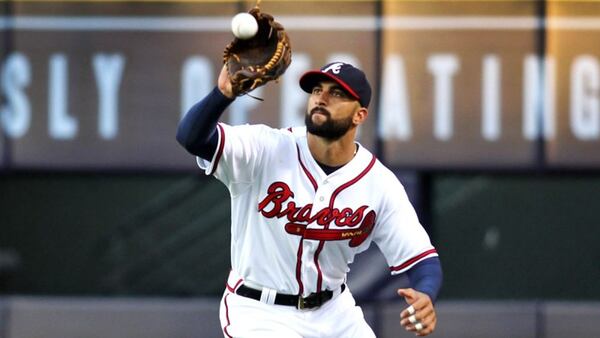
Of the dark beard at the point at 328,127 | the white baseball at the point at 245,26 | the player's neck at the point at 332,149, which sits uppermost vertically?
the white baseball at the point at 245,26

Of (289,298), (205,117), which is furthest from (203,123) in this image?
(289,298)

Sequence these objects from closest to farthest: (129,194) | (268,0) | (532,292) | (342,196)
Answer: (342,196)
(268,0)
(129,194)
(532,292)

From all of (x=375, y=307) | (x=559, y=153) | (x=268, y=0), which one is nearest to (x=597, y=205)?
(x=559, y=153)

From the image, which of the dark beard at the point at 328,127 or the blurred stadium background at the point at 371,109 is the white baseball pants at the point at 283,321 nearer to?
the dark beard at the point at 328,127

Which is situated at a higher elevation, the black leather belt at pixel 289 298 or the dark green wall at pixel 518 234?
the black leather belt at pixel 289 298

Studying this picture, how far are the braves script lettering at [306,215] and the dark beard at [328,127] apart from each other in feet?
0.83

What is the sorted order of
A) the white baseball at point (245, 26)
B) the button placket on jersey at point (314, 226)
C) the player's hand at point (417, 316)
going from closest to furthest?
the white baseball at point (245, 26) < the player's hand at point (417, 316) < the button placket on jersey at point (314, 226)

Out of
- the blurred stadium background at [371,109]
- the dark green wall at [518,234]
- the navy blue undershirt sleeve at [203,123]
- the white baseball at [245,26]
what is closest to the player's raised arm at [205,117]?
the navy blue undershirt sleeve at [203,123]

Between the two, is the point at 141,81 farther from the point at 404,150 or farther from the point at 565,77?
the point at 565,77

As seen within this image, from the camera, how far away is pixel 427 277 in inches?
184

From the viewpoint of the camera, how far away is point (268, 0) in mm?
7633

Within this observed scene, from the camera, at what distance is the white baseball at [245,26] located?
4.18 m

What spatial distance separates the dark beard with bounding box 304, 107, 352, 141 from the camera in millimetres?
4477

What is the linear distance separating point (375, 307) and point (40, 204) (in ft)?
10.8
